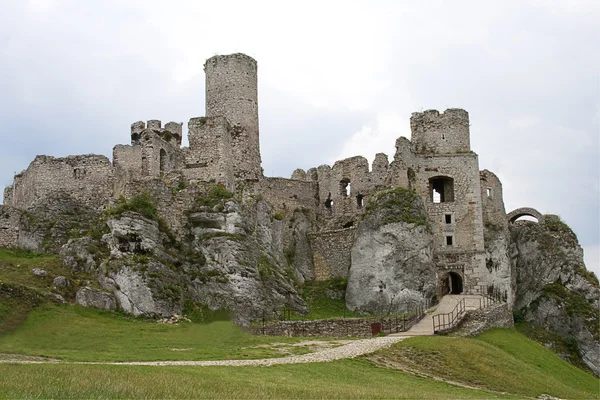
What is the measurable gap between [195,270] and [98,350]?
1210 centimetres

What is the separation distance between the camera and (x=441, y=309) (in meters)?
49.2

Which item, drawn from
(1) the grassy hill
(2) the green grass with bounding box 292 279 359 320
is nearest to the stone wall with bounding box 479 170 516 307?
(2) the green grass with bounding box 292 279 359 320

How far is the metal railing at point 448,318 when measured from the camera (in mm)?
43031

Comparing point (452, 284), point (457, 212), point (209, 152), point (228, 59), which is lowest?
point (452, 284)

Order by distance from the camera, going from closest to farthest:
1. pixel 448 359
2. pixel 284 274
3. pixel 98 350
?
1. pixel 98 350
2. pixel 448 359
3. pixel 284 274

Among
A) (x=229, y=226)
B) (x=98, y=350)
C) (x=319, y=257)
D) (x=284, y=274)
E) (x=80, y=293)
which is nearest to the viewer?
(x=98, y=350)

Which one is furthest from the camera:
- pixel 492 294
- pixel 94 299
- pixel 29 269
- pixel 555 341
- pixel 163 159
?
pixel 555 341

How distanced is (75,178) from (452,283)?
90.9 feet

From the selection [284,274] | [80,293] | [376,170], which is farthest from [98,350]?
[376,170]

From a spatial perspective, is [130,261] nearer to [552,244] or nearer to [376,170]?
[376,170]

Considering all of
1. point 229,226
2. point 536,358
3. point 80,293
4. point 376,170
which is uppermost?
point 376,170

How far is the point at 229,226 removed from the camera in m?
46.8

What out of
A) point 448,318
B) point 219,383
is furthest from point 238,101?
point 219,383

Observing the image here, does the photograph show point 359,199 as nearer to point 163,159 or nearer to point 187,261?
point 163,159
